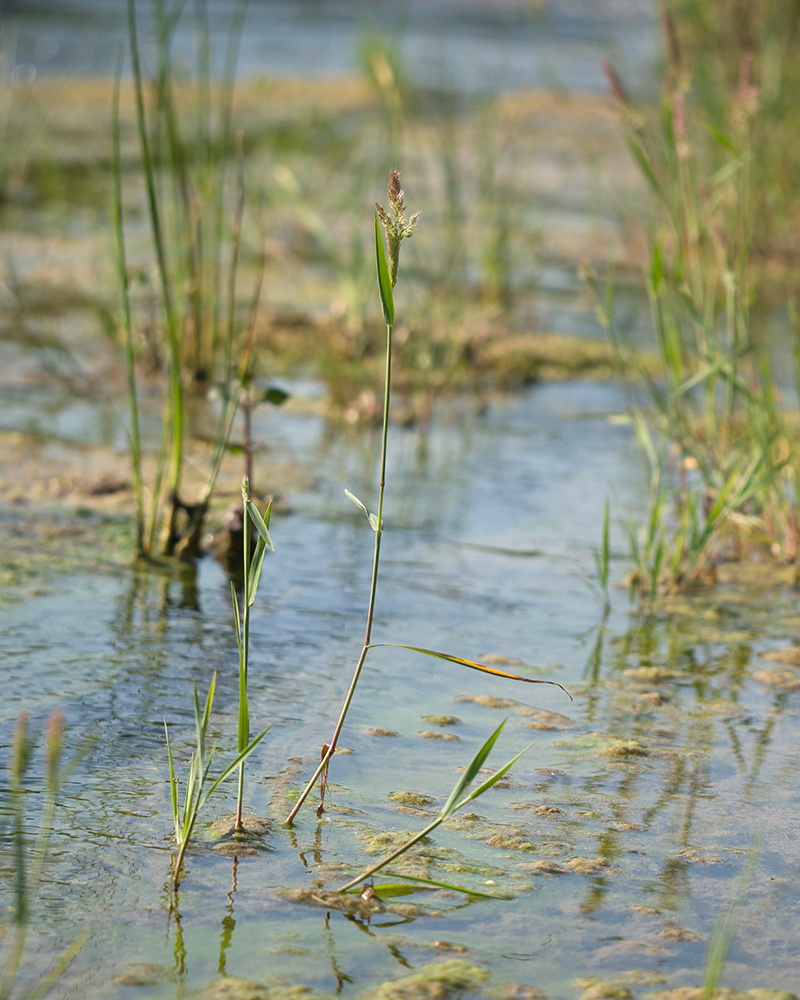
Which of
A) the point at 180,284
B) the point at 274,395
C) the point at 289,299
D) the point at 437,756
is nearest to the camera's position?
the point at 437,756

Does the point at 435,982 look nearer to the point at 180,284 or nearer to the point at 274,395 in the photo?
the point at 274,395

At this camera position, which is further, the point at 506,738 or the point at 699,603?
the point at 699,603

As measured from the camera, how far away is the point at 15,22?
13.9 m

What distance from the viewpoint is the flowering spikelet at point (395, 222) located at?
1044mm

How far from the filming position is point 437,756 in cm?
149

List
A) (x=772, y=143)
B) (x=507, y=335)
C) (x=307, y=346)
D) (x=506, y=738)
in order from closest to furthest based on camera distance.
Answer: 1. (x=506, y=738)
2. (x=307, y=346)
3. (x=507, y=335)
4. (x=772, y=143)

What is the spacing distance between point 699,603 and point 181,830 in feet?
3.84

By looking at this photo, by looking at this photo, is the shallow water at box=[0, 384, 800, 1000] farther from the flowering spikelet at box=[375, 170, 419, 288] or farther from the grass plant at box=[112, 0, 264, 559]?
the flowering spikelet at box=[375, 170, 419, 288]

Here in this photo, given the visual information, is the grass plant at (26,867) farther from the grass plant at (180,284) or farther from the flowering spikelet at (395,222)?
the grass plant at (180,284)

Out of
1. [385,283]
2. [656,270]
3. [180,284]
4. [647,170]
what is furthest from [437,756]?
[180,284]

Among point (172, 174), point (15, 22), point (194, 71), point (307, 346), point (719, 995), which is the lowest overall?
point (719, 995)

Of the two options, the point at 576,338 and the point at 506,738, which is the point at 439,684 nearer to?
the point at 506,738

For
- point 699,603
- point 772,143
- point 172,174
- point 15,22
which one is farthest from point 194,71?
point 699,603

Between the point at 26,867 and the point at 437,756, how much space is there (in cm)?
52
